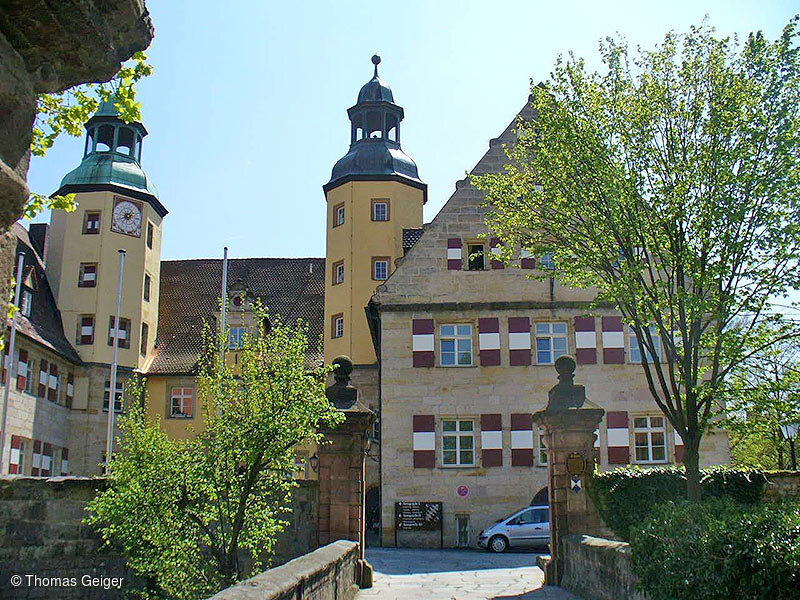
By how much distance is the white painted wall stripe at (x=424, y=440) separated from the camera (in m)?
26.8

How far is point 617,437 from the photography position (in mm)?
26625

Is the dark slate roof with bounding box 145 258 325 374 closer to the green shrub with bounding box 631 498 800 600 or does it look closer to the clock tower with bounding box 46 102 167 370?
the clock tower with bounding box 46 102 167 370

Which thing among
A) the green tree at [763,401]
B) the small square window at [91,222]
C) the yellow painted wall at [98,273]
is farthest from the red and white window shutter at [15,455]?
the green tree at [763,401]

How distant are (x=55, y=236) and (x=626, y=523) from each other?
3291 cm

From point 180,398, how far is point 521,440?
1974 centimetres

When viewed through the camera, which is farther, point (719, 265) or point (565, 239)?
point (565, 239)

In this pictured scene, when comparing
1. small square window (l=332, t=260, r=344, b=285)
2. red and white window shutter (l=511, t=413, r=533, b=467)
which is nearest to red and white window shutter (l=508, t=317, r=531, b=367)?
red and white window shutter (l=511, t=413, r=533, b=467)

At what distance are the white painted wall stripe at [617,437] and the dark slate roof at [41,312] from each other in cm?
2113

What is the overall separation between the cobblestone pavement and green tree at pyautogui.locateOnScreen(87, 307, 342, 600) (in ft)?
6.15

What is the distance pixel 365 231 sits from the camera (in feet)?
123

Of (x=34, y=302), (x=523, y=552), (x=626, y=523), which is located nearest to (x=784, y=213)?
(x=626, y=523)

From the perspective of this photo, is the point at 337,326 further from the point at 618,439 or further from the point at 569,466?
the point at 569,466

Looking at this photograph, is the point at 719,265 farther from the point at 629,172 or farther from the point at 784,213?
the point at 629,172

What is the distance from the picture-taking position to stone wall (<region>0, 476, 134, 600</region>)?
1362 cm
